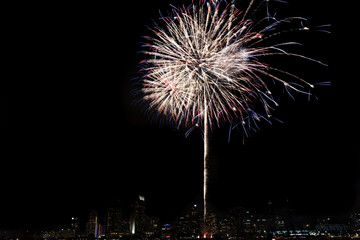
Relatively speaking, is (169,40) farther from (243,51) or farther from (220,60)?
(243,51)

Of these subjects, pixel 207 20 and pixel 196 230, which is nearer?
Result: pixel 207 20

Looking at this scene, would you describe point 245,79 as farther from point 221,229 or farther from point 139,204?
point 139,204

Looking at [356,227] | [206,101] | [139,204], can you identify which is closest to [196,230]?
[139,204]

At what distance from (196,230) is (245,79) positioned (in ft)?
479

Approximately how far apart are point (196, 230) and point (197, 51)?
146892mm

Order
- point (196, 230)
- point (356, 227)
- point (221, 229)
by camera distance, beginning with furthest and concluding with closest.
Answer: point (356, 227) < point (221, 229) < point (196, 230)

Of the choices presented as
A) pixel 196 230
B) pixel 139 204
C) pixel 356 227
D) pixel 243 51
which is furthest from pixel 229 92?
pixel 356 227

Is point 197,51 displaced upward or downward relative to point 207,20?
downward

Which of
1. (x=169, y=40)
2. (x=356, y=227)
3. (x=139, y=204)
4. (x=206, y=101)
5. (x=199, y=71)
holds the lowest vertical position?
(x=356, y=227)

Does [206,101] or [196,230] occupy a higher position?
[206,101]

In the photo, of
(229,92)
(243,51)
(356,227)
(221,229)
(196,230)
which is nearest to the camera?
(243,51)

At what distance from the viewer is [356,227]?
17712 cm

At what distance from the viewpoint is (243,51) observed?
16.3 meters

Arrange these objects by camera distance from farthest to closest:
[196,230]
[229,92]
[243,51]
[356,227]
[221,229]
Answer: [356,227], [221,229], [196,230], [229,92], [243,51]
